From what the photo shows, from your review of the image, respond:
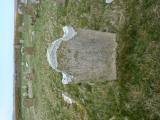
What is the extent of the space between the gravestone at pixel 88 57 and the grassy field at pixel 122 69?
6.8 inches

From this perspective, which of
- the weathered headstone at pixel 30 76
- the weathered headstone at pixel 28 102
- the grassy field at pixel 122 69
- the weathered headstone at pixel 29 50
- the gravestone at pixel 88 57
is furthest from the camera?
the weathered headstone at pixel 29 50

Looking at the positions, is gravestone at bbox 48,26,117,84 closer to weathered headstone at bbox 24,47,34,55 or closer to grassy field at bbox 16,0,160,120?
grassy field at bbox 16,0,160,120

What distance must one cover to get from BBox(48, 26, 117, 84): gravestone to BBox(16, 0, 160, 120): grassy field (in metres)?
0.17

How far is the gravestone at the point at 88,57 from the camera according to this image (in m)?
5.35

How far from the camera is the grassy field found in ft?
16.9

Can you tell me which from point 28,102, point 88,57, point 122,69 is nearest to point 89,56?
point 88,57

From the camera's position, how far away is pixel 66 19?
7875 mm

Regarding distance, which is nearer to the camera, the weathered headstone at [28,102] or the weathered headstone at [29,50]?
the weathered headstone at [28,102]

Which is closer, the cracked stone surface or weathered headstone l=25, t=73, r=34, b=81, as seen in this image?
the cracked stone surface

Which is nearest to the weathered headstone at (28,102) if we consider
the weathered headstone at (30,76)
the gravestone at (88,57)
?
the weathered headstone at (30,76)

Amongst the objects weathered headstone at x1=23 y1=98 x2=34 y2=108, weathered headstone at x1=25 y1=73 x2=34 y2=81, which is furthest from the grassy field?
weathered headstone at x1=25 y1=73 x2=34 y2=81

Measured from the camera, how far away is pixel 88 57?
18.1 ft

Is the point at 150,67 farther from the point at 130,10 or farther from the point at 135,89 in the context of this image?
the point at 130,10

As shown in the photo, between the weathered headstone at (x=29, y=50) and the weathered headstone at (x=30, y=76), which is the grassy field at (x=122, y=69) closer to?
the weathered headstone at (x=30, y=76)
